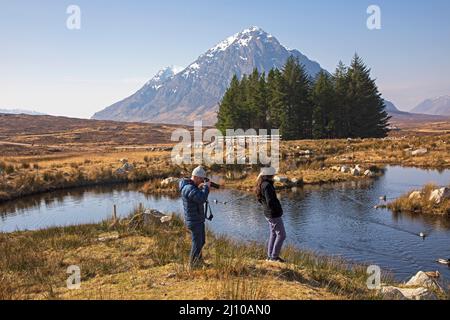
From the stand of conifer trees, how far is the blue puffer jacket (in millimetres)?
50092

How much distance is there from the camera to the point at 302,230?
19.8 m

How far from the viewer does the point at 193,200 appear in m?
9.62

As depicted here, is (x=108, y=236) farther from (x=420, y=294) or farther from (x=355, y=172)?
(x=355, y=172)

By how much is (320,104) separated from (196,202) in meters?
51.3

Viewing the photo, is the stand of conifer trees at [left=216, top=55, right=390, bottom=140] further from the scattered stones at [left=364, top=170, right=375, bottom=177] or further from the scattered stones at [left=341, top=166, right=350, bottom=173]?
the scattered stones at [left=364, top=170, right=375, bottom=177]

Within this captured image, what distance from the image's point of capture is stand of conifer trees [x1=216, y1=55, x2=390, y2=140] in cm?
5903

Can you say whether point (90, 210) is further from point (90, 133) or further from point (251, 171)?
point (90, 133)

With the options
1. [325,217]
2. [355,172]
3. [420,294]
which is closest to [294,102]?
[355,172]

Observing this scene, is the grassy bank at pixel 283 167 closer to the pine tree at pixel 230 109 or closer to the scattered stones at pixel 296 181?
the scattered stones at pixel 296 181

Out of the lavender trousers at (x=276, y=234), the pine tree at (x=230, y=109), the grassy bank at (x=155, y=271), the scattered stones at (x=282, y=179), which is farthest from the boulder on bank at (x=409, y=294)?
the pine tree at (x=230, y=109)

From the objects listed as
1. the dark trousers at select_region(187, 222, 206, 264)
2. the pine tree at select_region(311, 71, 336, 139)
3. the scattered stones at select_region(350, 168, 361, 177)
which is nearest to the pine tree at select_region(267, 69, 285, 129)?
the pine tree at select_region(311, 71, 336, 139)

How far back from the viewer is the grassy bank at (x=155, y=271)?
331 inches
